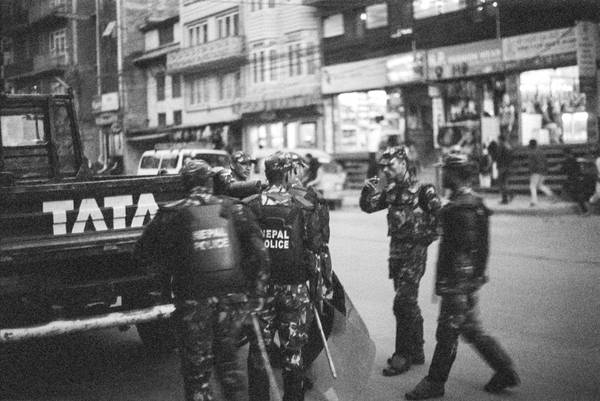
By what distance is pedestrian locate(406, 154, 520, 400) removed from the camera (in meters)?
5.52

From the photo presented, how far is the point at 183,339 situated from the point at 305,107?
29041 mm

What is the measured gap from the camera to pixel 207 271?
4.57m

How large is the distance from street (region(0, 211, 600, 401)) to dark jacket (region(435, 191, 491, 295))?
11.3 inches

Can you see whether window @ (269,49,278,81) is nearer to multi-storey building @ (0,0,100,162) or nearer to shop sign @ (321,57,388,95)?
shop sign @ (321,57,388,95)

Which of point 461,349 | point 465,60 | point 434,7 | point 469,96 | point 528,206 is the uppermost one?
point 434,7

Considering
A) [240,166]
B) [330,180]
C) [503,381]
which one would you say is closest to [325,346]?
[503,381]

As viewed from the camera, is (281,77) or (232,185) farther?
(281,77)

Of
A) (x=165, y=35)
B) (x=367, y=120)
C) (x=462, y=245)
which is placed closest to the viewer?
(x=462, y=245)

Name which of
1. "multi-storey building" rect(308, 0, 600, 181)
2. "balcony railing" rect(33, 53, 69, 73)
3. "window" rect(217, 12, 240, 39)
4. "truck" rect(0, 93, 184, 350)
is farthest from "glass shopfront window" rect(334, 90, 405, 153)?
"balcony railing" rect(33, 53, 69, 73)

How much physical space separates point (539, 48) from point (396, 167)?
18297 mm

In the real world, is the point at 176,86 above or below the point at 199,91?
above

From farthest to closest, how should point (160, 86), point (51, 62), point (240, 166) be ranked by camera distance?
1. point (51, 62)
2. point (160, 86)
3. point (240, 166)

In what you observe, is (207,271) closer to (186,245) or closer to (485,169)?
(186,245)

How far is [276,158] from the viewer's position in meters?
5.25
